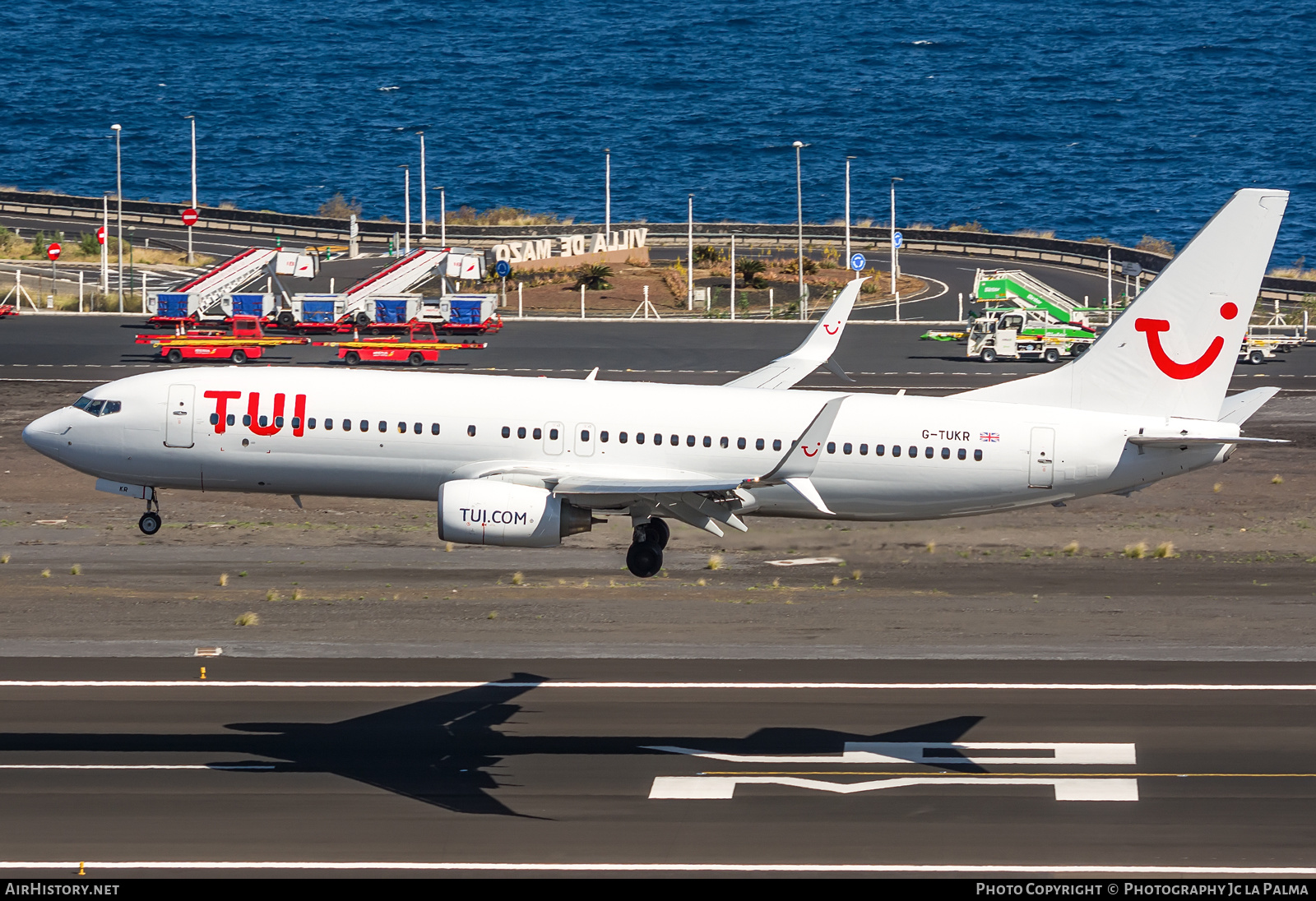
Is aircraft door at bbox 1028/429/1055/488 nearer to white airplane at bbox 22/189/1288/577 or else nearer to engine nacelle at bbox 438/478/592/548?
white airplane at bbox 22/189/1288/577

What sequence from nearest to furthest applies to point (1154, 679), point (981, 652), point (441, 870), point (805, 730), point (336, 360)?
point (441, 870)
point (805, 730)
point (1154, 679)
point (981, 652)
point (336, 360)

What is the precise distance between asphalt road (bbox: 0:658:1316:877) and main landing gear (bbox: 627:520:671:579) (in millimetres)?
4215

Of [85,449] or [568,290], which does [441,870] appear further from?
[568,290]

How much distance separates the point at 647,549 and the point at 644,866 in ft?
57.9

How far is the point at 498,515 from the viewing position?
40281 millimetres

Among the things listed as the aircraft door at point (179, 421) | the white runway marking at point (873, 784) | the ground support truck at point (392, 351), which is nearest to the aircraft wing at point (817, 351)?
the aircraft door at point (179, 421)

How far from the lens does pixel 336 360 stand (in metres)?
89.2

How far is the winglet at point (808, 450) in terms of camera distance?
38656mm

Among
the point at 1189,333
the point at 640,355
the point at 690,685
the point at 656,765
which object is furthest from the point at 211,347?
the point at 656,765

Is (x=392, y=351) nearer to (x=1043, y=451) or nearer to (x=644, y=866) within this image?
(x=1043, y=451)

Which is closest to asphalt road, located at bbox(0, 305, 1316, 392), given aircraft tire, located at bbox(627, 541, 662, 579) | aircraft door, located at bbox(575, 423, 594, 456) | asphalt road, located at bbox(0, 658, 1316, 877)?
aircraft tire, located at bbox(627, 541, 662, 579)

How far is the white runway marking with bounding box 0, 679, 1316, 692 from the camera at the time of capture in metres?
37.5
